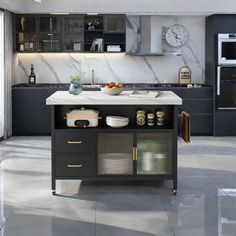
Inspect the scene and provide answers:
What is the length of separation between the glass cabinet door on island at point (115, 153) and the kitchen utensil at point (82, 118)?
0.54 ft

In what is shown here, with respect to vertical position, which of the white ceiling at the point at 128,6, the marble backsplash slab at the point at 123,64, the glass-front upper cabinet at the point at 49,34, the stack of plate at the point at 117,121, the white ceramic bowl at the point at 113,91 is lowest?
the stack of plate at the point at 117,121

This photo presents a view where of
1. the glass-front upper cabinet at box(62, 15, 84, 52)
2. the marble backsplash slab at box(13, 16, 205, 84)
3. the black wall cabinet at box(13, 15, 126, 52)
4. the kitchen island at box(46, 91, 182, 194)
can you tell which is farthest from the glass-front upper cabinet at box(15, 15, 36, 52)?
the kitchen island at box(46, 91, 182, 194)

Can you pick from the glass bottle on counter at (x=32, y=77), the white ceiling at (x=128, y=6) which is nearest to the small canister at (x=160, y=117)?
the white ceiling at (x=128, y=6)

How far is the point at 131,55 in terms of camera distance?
1009cm

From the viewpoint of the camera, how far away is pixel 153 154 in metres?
5.68

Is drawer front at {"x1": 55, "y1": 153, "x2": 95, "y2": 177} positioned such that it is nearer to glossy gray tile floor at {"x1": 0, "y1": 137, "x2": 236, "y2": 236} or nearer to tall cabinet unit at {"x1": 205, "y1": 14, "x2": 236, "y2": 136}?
glossy gray tile floor at {"x1": 0, "y1": 137, "x2": 236, "y2": 236}

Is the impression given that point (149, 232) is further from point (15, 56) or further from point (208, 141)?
point (15, 56)

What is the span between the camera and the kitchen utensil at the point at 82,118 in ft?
18.4

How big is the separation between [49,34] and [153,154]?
189 inches

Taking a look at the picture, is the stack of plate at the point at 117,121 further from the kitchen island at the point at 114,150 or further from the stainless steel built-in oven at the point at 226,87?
the stainless steel built-in oven at the point at 226,87

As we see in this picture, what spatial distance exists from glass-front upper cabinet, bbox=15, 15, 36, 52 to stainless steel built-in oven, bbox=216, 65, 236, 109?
11.2ft

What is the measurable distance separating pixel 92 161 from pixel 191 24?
5.35 m

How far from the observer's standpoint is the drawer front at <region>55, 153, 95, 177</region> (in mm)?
5602

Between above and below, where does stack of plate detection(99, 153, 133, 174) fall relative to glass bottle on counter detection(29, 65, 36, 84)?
below
